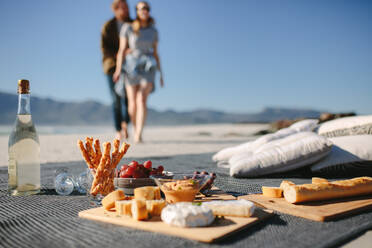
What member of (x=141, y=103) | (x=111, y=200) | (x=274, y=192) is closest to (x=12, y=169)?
(x=111, y=200)

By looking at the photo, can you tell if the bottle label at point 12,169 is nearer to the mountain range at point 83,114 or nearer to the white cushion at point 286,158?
the white cushion at point 286,158

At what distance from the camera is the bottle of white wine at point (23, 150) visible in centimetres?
210

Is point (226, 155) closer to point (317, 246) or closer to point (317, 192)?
point (317, 192)

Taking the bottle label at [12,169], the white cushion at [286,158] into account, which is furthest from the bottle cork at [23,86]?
the white cushion at [286,158]

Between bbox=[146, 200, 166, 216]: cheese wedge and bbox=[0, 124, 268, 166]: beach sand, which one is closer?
bbox=[146, 200, 166, 216]: cheese wedge

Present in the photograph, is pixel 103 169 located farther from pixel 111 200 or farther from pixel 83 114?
pixel 83 114

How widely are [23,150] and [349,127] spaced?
2928 mm

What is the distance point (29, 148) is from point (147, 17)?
574cm

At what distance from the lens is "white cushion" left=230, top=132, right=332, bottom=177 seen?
292 centimetres

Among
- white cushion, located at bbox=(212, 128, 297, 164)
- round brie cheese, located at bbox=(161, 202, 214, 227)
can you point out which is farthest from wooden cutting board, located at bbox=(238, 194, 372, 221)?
white cushion, located at bbox=(212, 128, 297, 164)

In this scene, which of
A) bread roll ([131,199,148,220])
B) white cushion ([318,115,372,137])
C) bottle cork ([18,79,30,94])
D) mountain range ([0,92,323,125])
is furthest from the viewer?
mountain range ([0,92,323,125])

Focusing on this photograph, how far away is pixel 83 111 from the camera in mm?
48406

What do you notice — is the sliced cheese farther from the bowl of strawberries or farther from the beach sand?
the beach sand

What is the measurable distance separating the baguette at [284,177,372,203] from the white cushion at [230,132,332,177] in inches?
35.8
